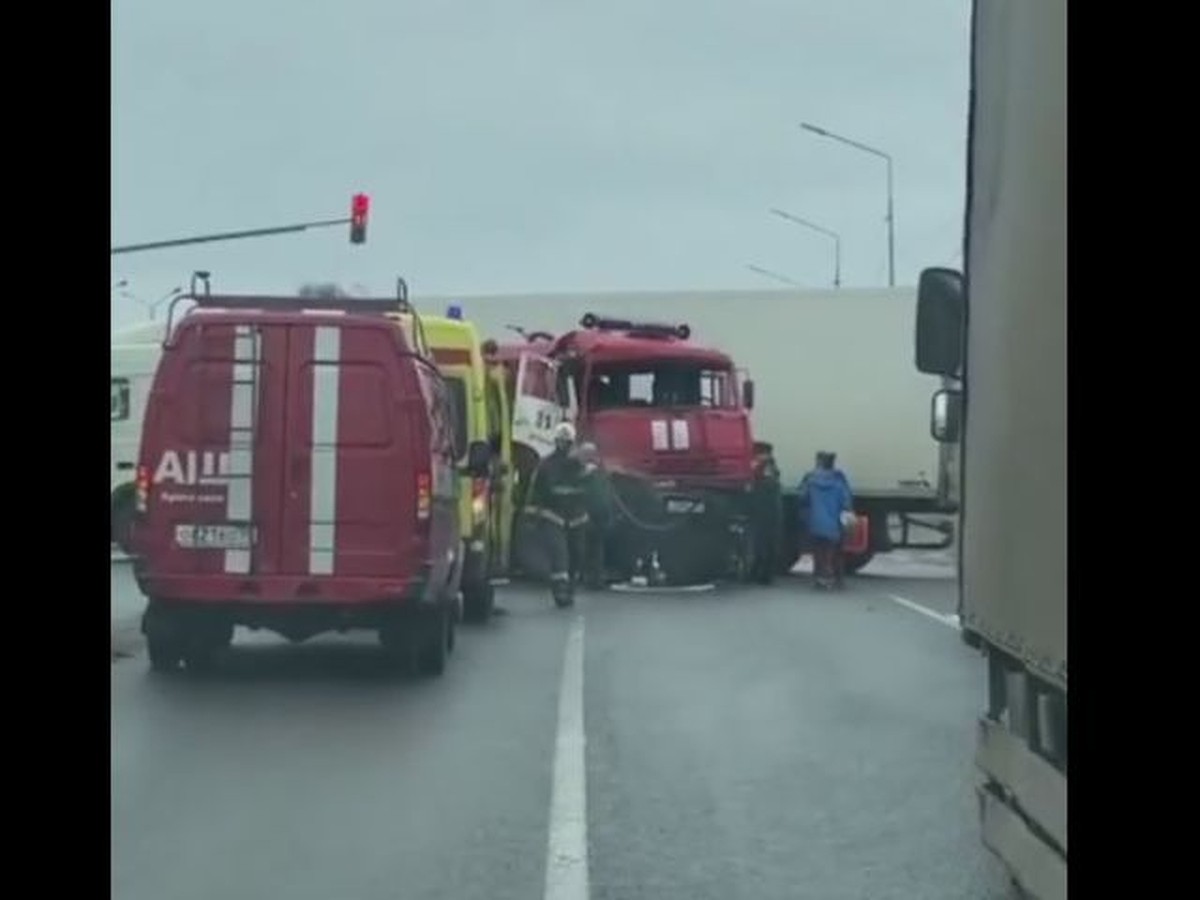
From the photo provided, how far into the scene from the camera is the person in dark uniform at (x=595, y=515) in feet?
83.1

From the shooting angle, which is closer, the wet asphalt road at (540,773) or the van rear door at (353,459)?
the wet asphalt road at (540,773)

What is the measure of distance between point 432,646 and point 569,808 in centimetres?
566

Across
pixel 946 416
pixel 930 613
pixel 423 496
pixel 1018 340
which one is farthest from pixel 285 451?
pixel 930 613

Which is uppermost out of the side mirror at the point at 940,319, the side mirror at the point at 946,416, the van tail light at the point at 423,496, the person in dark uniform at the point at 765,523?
the side mirror at the point at 940,319

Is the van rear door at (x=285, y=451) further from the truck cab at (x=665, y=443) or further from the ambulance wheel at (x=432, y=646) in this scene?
the truck cab at (x=665, y=443)

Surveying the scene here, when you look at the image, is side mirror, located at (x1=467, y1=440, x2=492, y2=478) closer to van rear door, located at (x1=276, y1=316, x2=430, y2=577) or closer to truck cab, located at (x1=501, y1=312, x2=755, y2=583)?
van rear door, located at (x1=276, y1=316, x2=430, y2=577)

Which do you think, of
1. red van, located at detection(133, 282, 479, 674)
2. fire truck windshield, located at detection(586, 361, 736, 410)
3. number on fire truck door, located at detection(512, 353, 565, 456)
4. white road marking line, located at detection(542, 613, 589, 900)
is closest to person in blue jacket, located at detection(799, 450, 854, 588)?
fire truck windshield, located at detection(586, 361, 736, 410)

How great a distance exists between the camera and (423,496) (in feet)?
49.4

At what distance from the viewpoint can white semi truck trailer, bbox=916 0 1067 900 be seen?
5664 mm

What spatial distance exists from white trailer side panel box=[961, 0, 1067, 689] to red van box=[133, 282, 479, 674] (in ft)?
25.1

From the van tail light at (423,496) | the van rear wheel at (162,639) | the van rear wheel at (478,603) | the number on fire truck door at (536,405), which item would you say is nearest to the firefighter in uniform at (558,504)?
the number on fire truck door at (536,405)

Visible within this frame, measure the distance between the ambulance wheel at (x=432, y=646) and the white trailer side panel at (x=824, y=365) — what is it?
1700 centimetres

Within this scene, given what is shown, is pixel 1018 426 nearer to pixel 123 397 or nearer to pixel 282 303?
pixel 282 303
